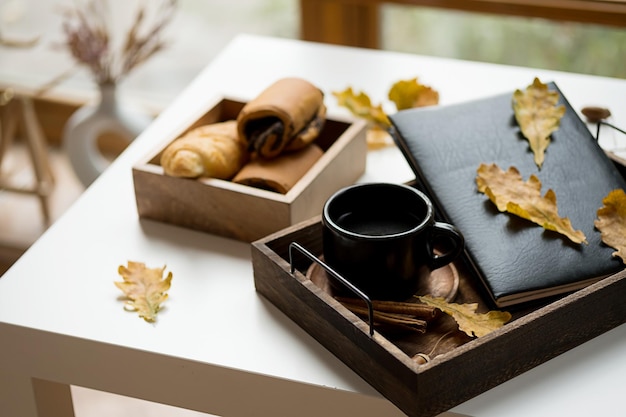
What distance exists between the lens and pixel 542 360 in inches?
36.9

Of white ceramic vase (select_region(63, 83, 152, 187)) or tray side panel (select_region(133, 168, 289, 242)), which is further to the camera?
white ceramic vase (select_region(63, 83, 152, 187))

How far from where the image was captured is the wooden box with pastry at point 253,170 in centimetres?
114

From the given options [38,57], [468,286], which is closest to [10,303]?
[468,286]

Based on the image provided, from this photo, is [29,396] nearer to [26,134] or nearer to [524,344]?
[524,344]

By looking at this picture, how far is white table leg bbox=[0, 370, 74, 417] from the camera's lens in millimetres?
1096

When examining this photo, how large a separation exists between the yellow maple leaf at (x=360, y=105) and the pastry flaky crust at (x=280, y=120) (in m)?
0.19

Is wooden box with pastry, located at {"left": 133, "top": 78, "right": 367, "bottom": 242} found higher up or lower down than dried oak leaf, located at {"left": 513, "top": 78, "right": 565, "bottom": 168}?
lower down

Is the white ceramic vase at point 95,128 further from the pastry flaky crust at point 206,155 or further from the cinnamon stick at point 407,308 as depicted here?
the cinnamon stick at point 407,308

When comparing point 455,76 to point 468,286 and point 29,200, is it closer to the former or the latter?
point 468,286

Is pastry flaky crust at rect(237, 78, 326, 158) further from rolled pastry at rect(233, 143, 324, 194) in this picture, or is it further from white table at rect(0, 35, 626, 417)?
white table at rect(0, 35, 626, 417)

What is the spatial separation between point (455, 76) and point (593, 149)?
0.47 meters

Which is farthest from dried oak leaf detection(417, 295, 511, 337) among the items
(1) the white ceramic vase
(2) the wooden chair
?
(2) the wooden chair

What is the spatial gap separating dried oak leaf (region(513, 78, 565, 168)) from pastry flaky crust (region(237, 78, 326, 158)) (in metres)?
0.27

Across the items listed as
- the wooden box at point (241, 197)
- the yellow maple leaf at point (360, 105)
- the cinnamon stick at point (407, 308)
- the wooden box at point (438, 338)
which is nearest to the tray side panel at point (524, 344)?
the wooden box at point (438, 338)
